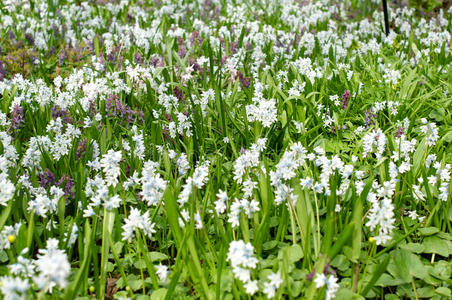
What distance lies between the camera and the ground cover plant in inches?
82.0

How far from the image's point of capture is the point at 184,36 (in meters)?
5.76

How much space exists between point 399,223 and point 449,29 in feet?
15.7

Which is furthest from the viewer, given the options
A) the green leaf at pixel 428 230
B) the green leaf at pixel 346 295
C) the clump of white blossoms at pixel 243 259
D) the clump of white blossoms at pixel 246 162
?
the clump of white blossoms at pixel 246 162

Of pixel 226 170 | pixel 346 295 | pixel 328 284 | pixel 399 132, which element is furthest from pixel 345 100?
pixel 328 284

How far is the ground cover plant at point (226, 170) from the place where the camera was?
2.08 m

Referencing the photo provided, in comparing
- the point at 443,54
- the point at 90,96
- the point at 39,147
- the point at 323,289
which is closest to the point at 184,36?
the point at 90,96

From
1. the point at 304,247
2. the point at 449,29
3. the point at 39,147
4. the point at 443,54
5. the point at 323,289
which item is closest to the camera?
the point at 323,289

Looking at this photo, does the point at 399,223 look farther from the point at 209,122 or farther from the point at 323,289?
the point at 209,122

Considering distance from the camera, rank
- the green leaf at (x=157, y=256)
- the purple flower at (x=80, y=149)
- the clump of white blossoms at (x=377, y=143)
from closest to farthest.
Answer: the green leaf at (x=157, y=256)
the clump of white blossoms at (x=377, y=143)
the purple flower at (x=80, y=149)

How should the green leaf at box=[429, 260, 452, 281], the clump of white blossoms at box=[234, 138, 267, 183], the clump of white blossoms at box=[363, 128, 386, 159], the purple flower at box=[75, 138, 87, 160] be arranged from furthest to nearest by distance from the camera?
the purple flower at box=[75, 138, 87, 160] → the clump of white blossoms at box=[363, 128, 386, 159] → the clump of white blossoms at box=[234, 138, 267, 183] → the green leaf at box=[429, 260, 452, 281]

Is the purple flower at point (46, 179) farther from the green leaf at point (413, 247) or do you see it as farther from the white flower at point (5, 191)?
the green leaf at point (413, 247)

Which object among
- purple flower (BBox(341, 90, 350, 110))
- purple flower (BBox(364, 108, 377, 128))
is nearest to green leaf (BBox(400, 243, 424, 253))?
purple flower (BBox(364, 108, 377, 128))

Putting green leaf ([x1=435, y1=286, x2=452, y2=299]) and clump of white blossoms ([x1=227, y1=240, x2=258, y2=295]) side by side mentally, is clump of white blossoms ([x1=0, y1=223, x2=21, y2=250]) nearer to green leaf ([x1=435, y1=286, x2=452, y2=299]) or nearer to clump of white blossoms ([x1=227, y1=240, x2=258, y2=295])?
clump of white blossoms ([x1=227, y1=240, x2=258, y2=295])

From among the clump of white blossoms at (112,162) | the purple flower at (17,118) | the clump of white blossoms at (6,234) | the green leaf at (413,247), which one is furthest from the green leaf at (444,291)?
the purple flower at (17,118)
